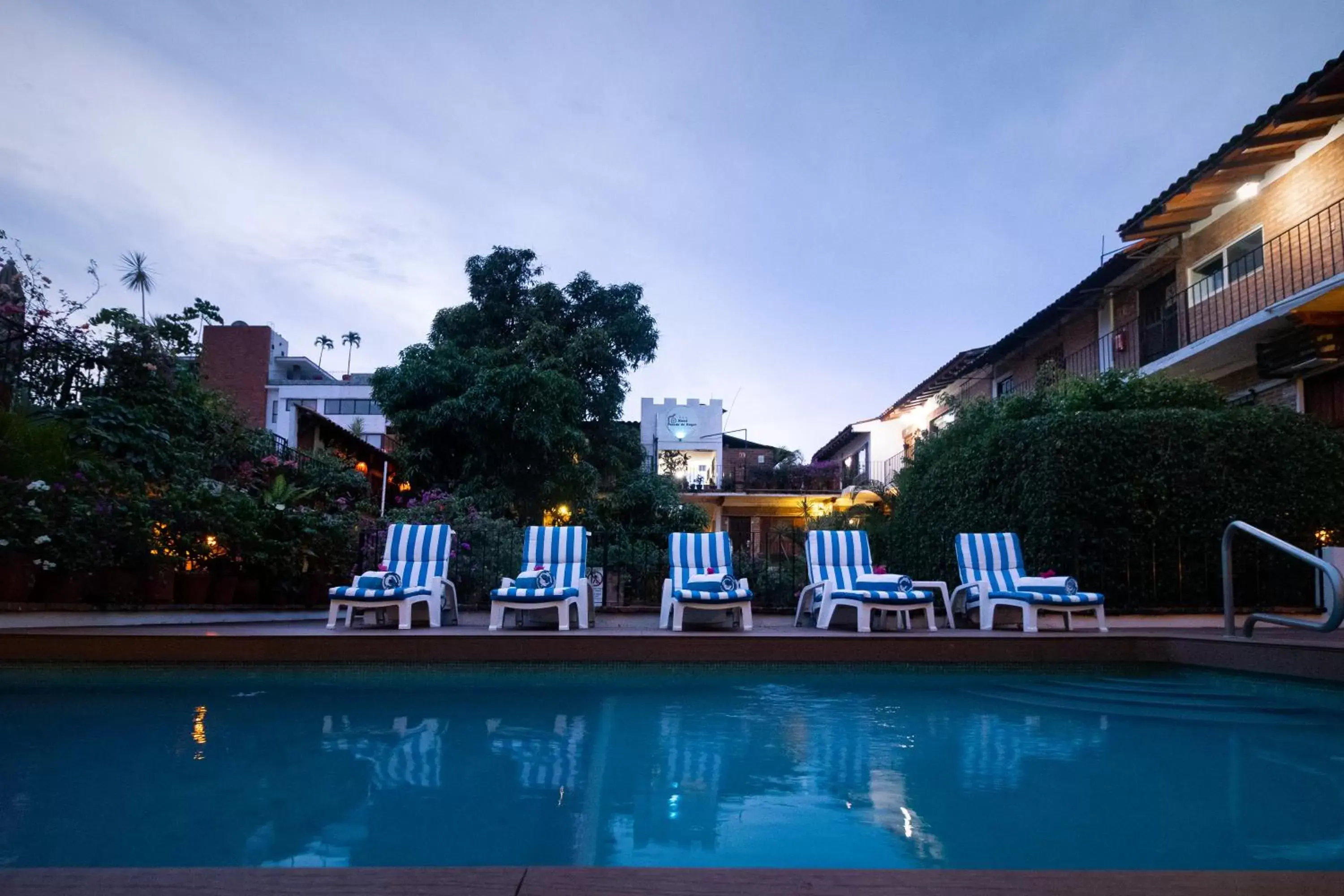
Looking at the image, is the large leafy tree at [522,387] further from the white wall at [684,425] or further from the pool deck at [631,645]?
the white wall at [684,425]

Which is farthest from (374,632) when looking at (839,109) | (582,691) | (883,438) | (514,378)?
(883,438)

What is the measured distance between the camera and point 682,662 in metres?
7.02

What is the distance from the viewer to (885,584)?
8.20 m

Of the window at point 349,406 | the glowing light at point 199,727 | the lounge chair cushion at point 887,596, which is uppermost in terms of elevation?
the window at point 349,406

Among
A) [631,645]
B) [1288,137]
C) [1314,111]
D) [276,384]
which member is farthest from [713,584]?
[276,384]

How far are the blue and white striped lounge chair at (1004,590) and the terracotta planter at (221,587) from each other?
7383 mm

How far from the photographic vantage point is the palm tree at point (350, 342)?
69.9 metres

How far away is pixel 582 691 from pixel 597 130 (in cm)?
1237

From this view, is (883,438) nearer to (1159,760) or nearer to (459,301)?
(459,301)

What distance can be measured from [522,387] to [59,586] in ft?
36.3

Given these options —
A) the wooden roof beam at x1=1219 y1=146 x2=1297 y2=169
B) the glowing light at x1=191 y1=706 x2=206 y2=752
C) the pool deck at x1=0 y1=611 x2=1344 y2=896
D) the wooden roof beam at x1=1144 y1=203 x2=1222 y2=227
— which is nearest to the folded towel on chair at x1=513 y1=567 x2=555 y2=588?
the pool deck at x1=0 y1=611 x2=1344 y2=896

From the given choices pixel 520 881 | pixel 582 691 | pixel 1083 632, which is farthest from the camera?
pixel 1083 632

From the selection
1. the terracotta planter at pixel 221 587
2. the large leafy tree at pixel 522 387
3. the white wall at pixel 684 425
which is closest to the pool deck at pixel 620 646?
the terracotta planter at pixel 221 587

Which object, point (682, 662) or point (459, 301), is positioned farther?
point (459, 301)
